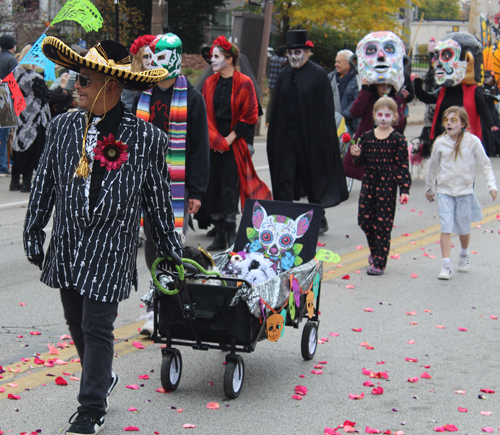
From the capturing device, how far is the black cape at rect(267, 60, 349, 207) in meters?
8.53

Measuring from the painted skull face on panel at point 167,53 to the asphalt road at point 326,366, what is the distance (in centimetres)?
192

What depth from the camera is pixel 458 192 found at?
24.7 ft

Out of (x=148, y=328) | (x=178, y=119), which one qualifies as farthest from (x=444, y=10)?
(x=148, y=328)

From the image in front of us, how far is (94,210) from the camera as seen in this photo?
3652 mm

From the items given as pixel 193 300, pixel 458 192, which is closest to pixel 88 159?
pixel 193 300

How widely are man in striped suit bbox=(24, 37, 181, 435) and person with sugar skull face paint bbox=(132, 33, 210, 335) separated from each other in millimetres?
1758

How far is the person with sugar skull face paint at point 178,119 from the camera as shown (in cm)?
564

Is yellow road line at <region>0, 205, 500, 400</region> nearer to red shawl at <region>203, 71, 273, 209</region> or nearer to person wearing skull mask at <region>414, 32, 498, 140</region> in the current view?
red shawl at <region>203, 71, 273, 209</region>

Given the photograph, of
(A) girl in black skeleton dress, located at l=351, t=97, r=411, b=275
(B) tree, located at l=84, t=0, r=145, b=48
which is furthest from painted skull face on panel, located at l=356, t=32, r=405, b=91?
(B) tree, located at l=84, t=0, r=145, b=48

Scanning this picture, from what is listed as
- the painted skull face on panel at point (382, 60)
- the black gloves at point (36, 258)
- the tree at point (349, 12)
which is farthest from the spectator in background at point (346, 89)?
the tree at point (349, 12)

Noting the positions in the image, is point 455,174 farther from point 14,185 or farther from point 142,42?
point 14,185

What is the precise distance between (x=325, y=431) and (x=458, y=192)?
163 inches

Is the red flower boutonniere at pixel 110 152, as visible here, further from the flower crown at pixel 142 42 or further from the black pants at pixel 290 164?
the black pants at pixel 290 164

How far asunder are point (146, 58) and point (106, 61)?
192 cm
